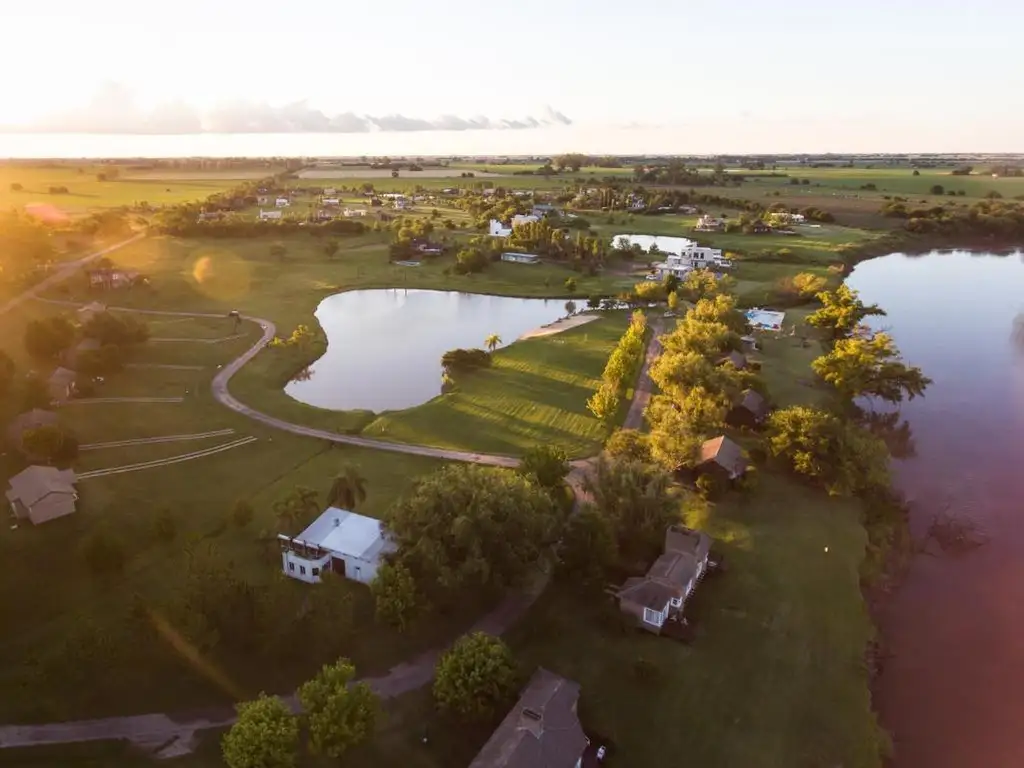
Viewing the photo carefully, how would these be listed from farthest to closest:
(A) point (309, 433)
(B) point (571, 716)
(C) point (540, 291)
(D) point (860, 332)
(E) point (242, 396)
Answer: (C) point (540, 291), (D) point (860, 332), (E) point (242, 396), (A) point (309, 433), (B) point (571, 716)

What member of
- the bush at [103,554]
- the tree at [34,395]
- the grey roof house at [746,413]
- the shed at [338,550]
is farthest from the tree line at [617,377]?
the tree at [34,395]

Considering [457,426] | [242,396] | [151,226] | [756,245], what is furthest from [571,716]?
[151,226]

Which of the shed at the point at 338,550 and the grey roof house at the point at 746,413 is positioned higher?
the grey roof house at the point at 746,413

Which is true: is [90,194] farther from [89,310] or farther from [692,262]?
[692,262]

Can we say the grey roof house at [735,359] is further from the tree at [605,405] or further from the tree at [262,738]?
the tree at [262,738]

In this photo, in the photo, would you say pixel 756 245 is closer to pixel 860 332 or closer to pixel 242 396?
pixel 860 332

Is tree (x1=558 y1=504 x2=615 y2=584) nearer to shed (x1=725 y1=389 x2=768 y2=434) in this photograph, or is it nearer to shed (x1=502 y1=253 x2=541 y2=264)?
shed (x1=725 y1=389 x2=768 y2=434)
